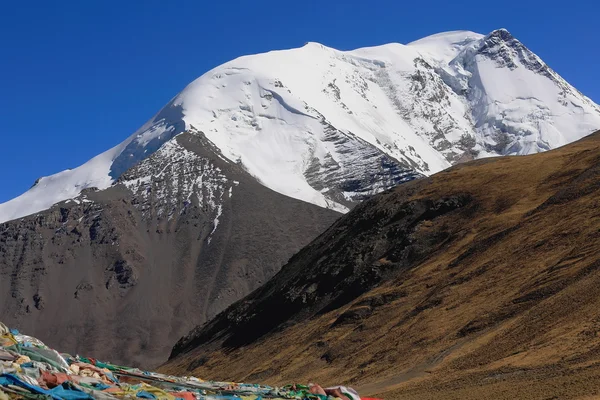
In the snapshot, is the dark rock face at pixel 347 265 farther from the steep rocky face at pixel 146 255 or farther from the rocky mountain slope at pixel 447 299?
the steep rocky face at pixel 146 255

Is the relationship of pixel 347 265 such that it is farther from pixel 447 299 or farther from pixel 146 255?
pixel 146 255

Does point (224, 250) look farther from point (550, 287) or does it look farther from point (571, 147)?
point (550, 287)

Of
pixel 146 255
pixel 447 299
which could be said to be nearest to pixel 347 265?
pixel 447 299

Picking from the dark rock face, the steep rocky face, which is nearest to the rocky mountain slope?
the dark rock face

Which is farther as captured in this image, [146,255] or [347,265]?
[146,255]

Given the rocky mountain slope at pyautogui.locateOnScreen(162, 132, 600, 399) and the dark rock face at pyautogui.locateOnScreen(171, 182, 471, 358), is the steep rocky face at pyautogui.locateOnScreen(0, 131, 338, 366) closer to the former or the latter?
the dark rock face at pyautogui.locateOnScreen(171, 182, 471, 358)

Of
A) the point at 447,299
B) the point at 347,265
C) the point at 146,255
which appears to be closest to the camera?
the point at 447,299
